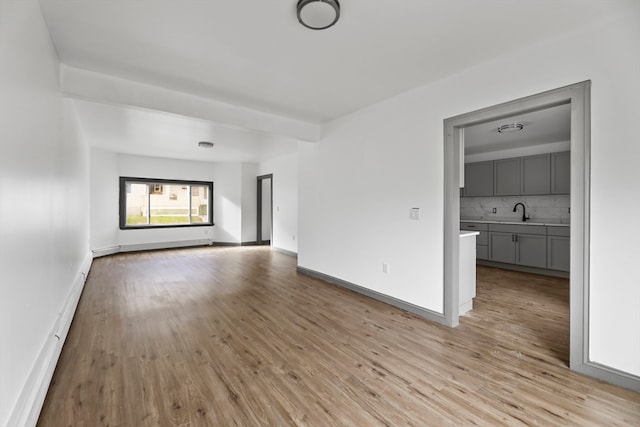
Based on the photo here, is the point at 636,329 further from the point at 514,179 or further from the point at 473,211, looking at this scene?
the point at 473,211

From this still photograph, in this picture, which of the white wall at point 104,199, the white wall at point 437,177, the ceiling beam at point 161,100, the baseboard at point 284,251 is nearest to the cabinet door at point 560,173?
the white wall at point 437,177

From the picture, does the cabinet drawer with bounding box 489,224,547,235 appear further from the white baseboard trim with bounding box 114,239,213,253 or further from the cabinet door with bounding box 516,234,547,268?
the white baseboard trim with bounding box 114,239,213,253

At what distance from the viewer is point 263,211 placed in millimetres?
8984

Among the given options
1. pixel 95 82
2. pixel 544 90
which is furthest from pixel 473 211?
pixel 95 82

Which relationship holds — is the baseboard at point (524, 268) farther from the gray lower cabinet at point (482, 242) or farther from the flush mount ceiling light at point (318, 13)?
the flush mount ceiling light at point (318, 13)

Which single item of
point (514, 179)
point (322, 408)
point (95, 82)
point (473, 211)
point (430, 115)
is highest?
point (95, 82)

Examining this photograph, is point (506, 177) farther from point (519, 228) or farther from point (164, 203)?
point (164, 203)

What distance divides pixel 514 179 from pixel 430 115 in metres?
3.78

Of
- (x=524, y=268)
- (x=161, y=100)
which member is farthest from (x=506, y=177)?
(x=161, y=100)

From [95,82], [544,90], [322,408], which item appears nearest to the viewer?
[322,408]

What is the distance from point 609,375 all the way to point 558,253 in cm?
347

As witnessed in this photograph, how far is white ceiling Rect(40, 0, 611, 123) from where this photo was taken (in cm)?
190

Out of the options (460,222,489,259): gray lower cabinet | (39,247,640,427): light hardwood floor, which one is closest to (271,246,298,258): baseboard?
(39,247,640,427): light hardwood floor

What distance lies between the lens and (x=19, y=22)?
148cm
